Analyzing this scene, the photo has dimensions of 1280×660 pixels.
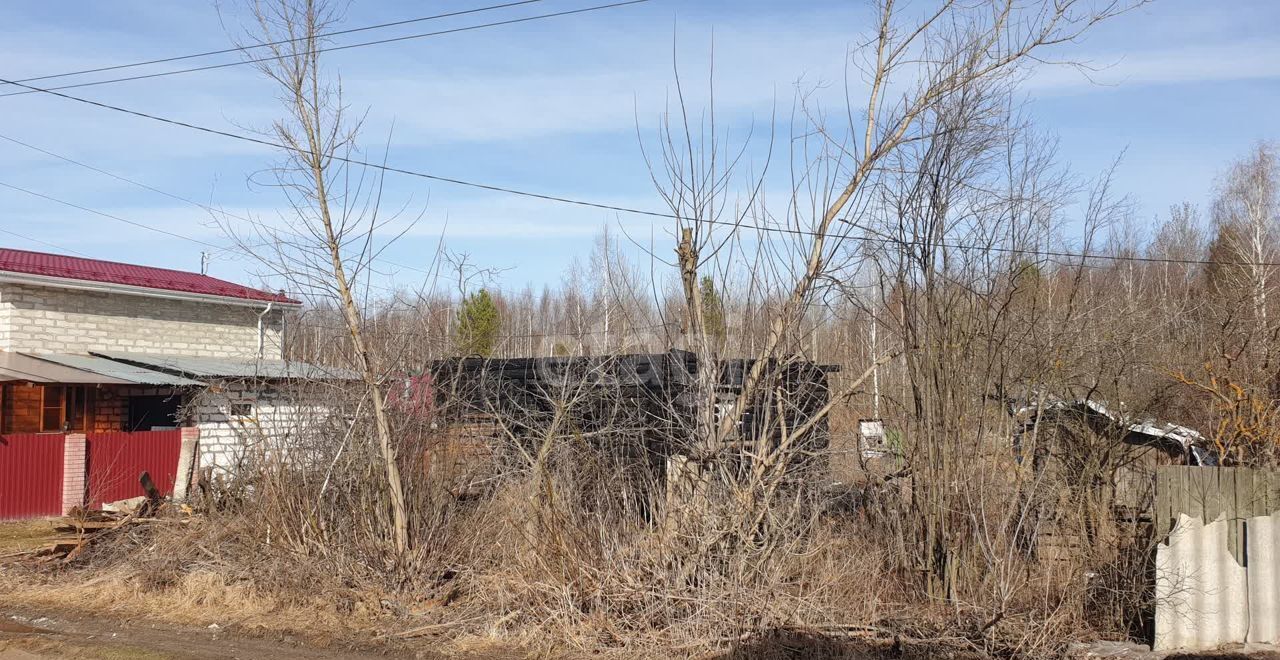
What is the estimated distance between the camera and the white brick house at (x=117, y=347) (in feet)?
55.8

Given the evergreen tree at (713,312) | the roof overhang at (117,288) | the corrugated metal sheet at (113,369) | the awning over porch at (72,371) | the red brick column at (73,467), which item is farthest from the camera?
the roof overhang at (117,288)

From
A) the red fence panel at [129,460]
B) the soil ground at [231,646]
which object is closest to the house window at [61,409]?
the red fence panel at [129,460]

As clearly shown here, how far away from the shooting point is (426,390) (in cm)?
956

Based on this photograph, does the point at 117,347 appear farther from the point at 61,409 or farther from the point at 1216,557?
the point at 1216,557

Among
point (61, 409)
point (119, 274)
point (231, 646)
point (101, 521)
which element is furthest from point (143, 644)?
point (119, 274)

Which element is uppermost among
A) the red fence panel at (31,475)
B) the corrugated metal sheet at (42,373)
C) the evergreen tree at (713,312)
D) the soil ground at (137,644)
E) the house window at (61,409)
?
the evergreen tree at (713,312)

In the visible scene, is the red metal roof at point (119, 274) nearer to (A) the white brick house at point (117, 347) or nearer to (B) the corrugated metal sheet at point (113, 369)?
(A) the white brick house at point (117, 347)

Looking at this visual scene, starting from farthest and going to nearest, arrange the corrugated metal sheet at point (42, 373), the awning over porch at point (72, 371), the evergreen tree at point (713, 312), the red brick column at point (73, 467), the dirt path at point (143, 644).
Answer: the red brick column at point (73, 467)
the awning over porch at point (72, 371)
the corrugated metal sheet at point (42, 373)
the dirt path at point (143, 644)
the evergreen tree at point (713, 312)

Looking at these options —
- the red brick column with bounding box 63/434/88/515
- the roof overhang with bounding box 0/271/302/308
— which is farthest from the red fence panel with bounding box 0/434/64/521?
the roof overhang with bounding box 0/271/302/308

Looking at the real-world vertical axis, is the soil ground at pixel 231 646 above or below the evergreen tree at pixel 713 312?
below

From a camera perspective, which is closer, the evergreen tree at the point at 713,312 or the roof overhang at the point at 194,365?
the evergreen tree at the point at 713,312

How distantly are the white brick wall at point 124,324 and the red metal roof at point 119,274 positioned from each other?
0.35 m

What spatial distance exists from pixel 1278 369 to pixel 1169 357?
402 centimetres

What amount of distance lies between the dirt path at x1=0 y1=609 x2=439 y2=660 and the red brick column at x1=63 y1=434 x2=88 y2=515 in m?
8.36
